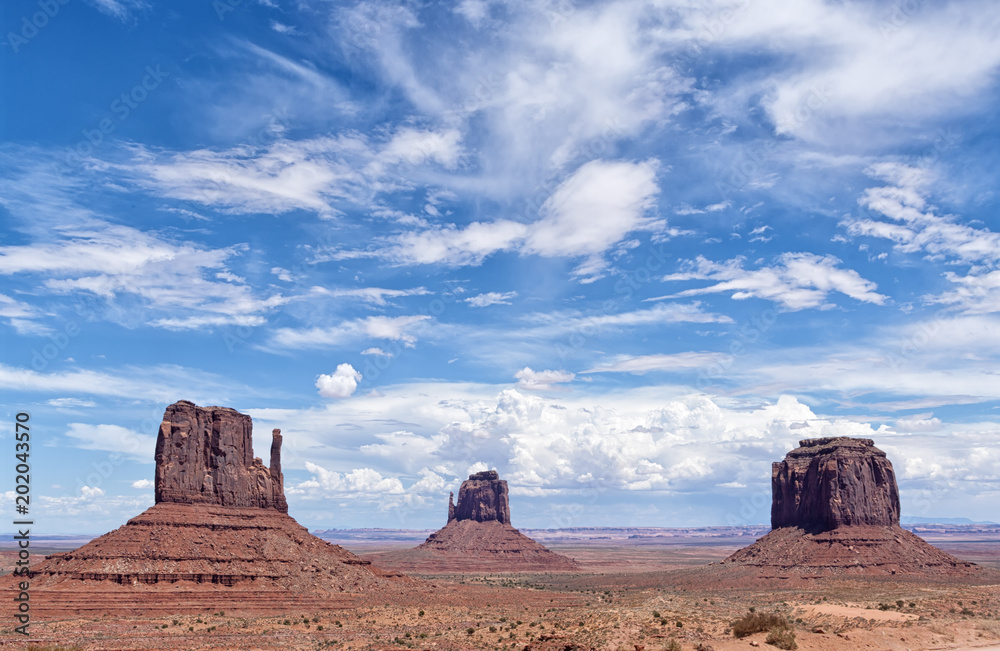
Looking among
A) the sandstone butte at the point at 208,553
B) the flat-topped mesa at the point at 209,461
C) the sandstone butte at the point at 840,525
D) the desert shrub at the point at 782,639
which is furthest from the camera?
the sandstone butte at the point at 840,525

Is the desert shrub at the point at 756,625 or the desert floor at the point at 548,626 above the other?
the desert shrub at the point at 756,625

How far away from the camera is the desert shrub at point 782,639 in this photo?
130 ft

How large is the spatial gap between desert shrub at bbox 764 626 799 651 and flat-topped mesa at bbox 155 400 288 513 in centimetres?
7118

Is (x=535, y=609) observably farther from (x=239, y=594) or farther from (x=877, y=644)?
(x=877, y=644)

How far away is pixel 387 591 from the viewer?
9462 cm

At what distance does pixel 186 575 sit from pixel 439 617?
2618 cm

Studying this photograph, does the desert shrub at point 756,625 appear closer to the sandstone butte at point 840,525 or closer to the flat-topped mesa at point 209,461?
the flat-topped mesa at point 209,461

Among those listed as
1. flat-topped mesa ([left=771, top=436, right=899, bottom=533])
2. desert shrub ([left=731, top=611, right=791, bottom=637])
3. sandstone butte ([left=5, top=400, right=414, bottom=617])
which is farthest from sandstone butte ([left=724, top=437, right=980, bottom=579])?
desert shrub ([left=731, top=611, right=791, bottom=637])

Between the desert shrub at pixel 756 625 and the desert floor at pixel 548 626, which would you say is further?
the desert floor at pixel 548 626

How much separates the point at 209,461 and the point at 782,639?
72483mm

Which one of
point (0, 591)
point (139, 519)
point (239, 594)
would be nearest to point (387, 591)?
point (239, 594)

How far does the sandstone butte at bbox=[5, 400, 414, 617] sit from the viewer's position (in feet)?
258

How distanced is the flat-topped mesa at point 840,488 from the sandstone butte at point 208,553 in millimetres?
70812

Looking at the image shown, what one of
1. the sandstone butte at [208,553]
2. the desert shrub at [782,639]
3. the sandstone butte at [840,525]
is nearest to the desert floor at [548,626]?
the desert shrub at [782,639]
